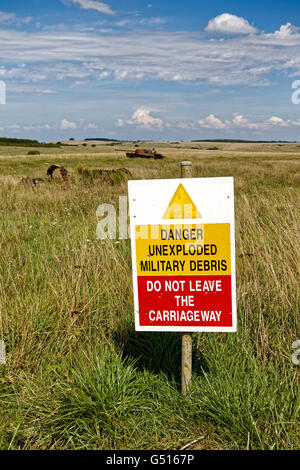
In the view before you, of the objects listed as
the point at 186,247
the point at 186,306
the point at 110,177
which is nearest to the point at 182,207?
the point at 186,247

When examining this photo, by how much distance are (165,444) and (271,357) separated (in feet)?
3.26

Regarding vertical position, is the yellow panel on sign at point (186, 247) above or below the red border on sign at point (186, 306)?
above

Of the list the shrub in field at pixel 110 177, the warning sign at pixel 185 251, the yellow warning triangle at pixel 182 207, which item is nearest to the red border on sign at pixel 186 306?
the warning sign at pixel 185 251

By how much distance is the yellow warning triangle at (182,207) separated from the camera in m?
2.51

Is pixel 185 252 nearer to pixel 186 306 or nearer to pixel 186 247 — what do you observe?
pixel 186 247

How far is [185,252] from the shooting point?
2529mm

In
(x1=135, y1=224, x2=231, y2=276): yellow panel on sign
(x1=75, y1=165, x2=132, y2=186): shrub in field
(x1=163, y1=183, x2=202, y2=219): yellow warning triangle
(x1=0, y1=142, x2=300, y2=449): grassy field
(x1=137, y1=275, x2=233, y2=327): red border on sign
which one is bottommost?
(x1=0, y1=142, x2=300, y2=449): grassy field

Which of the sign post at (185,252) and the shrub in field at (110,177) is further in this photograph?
the shrub in field at (110,177)

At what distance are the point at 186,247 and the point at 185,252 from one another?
30 millimetres

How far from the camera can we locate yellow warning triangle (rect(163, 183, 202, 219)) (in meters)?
2.51

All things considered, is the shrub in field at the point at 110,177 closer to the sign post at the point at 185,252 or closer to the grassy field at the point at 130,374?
the grassy field at the point at 130,374

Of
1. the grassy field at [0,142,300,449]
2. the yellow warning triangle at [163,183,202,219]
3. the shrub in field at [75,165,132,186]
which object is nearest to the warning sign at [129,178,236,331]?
the yellow warning triangle at [163,183,202,219]

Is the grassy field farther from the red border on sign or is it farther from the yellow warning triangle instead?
the yellow warning triangle
